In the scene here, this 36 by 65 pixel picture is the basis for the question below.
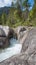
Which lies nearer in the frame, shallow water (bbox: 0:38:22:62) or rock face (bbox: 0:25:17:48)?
shallow water (bbox: 0:38:22:62)

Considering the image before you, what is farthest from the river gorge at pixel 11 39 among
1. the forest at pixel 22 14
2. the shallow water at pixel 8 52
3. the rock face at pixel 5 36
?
the forest at pixel 22 14

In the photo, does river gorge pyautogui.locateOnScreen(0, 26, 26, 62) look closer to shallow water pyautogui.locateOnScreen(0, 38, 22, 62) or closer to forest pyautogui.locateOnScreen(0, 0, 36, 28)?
shallow water pyautogui.locateOnScreen(0, 38, 22, 62)

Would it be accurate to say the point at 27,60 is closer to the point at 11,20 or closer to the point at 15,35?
the point at 15,35

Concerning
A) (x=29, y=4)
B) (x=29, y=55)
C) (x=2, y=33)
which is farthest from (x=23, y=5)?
(x=29, y=55)

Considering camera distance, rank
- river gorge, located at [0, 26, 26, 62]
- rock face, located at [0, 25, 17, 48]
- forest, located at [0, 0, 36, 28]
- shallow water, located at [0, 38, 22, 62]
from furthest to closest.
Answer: forest, located at [0, 0, 36, 28], rock face, located at [0, 25, 17, 48], river gorge, located at [0, 26, 26, 62], shallow water, located at [0, 38, 22, 62]

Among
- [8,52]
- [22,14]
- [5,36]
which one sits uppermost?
[8,52]

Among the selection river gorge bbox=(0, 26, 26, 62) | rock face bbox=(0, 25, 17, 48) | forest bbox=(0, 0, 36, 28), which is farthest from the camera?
forest bbox=(0, 0, 36, 28)

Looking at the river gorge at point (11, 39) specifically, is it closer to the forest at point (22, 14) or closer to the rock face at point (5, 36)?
the rock face at point (5, 36)

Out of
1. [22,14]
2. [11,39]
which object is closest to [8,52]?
[11,39]

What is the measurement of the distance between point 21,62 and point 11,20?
30000 millimetres

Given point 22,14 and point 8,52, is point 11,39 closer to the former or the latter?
point 8,52

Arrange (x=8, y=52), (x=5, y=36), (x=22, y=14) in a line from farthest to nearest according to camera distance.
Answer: (x=22, y=14) < (x=5, y=36) < (x=8, y=52)

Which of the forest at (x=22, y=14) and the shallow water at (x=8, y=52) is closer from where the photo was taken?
the shallow water at (x=8, y=52)

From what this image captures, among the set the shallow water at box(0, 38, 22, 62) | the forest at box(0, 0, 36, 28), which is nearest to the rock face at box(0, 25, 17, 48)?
the shallow water at box(0, 38, 22, 62)
